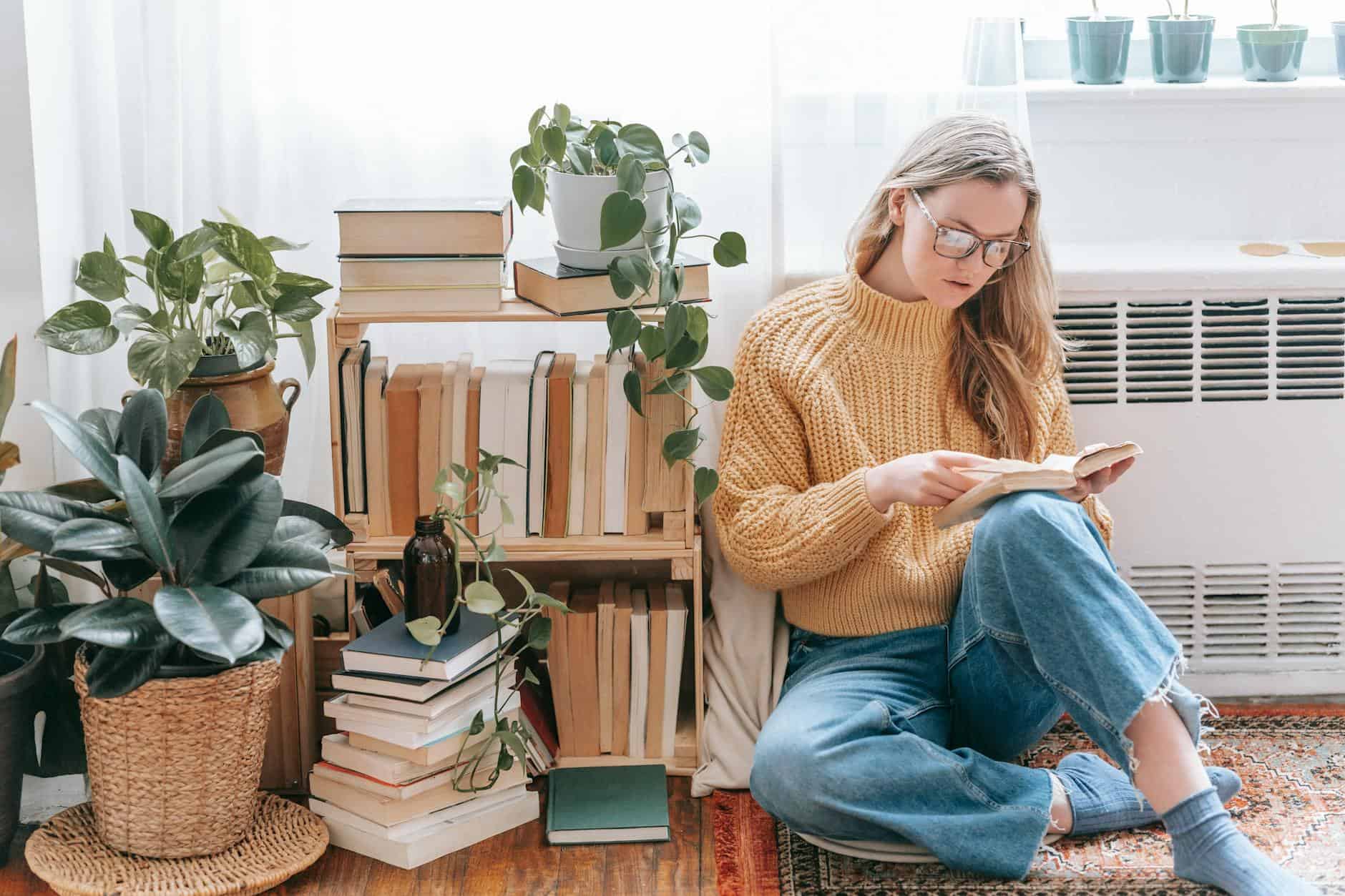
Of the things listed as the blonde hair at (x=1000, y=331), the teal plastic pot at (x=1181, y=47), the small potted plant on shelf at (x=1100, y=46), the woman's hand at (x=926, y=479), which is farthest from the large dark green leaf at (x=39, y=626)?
the teal plastic pot at (x=1181, y=47)

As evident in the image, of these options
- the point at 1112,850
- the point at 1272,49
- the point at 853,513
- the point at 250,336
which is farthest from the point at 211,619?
the point at 1272,49

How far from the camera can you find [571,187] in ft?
5.54

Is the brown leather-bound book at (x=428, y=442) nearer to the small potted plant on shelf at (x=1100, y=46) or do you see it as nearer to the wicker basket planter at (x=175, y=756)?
the wicker basket planter at (x=175, y=756)

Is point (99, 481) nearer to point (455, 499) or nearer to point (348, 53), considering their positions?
point (455, 499)

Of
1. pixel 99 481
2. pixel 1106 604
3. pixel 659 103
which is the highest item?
pixel 659 103

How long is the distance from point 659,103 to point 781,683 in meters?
0.84

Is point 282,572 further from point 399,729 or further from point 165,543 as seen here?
point 399,729

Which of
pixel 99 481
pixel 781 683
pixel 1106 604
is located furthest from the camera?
pixel 781 683

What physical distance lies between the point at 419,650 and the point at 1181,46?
4.78ft

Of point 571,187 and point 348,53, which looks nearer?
point 571,187

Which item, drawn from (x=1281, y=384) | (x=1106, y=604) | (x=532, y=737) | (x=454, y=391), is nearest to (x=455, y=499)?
(x=454, y=391)

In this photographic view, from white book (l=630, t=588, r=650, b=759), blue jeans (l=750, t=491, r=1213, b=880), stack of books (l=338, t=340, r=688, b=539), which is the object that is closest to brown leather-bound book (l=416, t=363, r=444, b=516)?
stack of books (l=338, t=340, r=688, b=539)

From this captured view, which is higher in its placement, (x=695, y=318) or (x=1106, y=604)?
(x=695, y=318)

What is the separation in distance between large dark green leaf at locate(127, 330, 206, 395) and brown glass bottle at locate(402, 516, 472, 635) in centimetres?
33
